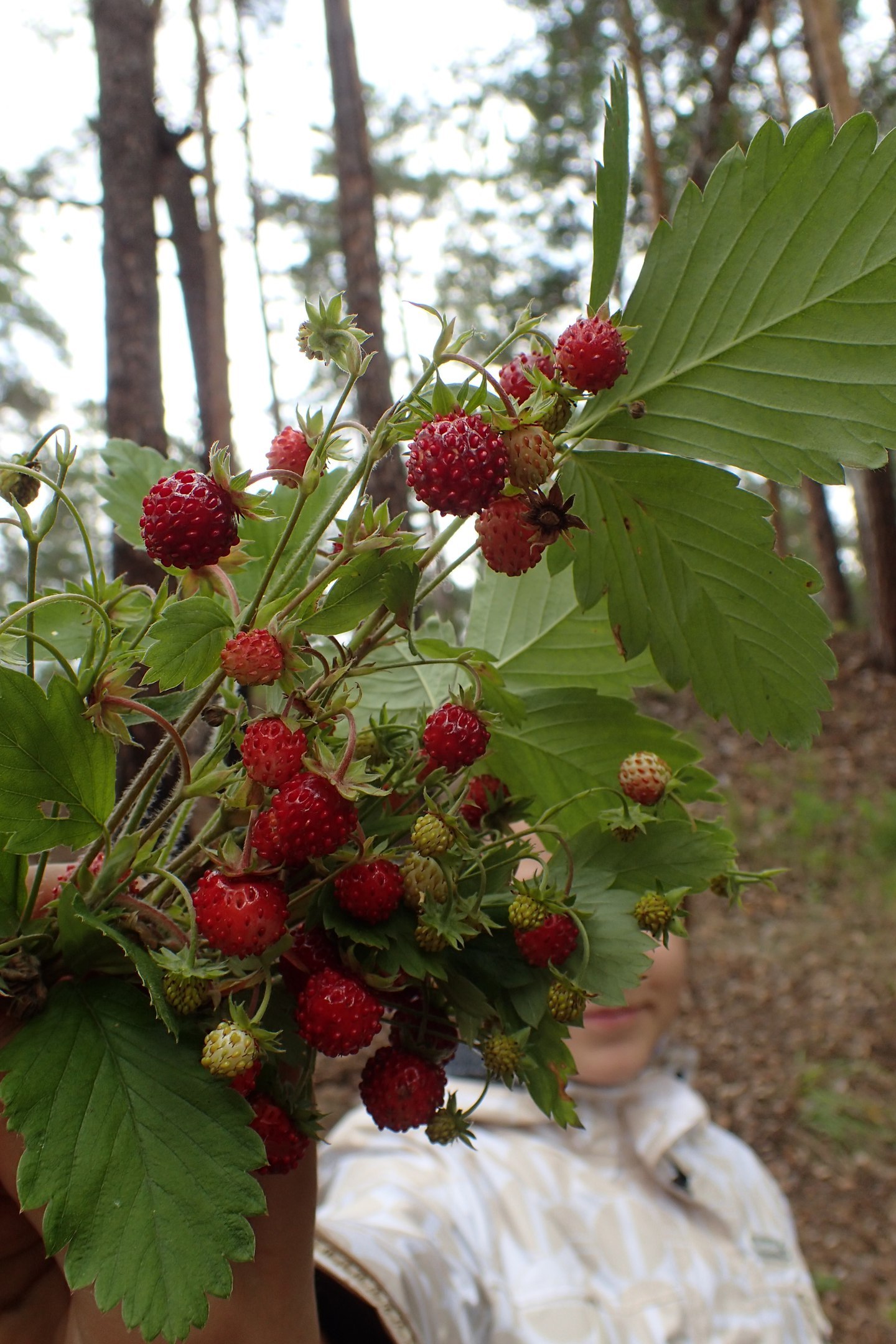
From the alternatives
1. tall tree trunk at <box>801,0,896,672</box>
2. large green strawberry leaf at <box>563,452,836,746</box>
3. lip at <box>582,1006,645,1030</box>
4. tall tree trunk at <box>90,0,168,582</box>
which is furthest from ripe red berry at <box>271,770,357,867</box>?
tall tree trunk at <box>801,0,896,672</box>

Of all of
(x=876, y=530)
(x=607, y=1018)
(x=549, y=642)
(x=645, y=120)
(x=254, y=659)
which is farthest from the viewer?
(x=645, y=120)

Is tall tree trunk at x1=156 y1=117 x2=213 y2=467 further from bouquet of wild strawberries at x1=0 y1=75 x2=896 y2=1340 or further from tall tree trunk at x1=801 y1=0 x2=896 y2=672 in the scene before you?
bouquet of wild strawberries at x1=0 y1=75 x2=896 y2=1340

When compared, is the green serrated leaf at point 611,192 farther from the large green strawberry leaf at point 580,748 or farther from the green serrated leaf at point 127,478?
the green serrated leaf at point 127,478

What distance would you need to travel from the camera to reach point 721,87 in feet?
15.5

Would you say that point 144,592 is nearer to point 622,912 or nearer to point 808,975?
point 622,912

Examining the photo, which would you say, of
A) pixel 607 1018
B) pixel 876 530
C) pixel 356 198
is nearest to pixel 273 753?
pixel 607 1018

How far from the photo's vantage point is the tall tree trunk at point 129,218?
2660 mm

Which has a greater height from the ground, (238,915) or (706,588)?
(706,588)

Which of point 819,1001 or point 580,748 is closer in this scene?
point 580,748

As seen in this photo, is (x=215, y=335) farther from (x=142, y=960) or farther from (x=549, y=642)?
(x=142, y=960)

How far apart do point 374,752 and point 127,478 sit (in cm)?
35

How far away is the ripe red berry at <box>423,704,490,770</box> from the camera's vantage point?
0.51 metres

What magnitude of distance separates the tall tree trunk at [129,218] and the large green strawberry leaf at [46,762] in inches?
88.0

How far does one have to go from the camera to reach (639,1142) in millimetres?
1836
